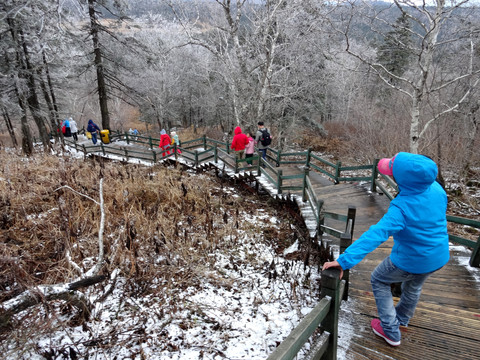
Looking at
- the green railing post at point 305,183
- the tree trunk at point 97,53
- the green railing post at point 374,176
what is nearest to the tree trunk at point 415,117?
the green railing post at point 374,176

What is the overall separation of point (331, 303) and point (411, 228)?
94cm

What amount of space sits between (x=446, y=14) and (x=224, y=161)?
7.83 metres

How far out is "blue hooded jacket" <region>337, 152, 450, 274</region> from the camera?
206cm

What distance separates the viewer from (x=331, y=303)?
6.86ft

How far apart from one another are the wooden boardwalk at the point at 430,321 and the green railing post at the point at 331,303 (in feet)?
1.79

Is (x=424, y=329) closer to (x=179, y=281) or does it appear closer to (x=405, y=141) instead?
(x=179, y=281)

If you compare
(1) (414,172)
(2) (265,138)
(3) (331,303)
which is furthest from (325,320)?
(2) (265,138)

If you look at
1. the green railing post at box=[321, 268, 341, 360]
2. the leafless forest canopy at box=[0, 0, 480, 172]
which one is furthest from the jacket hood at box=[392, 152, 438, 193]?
the leafless forest canopy at box=[0, 0, 480, 172]

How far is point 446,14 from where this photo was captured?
629cm

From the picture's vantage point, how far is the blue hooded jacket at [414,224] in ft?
6.75

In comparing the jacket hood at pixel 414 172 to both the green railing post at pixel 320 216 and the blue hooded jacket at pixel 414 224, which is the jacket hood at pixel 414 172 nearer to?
the blue hooded jacket at pixel 414 224

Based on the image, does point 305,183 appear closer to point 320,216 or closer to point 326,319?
point 320,216

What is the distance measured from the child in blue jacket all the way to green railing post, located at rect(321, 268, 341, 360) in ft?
0.23

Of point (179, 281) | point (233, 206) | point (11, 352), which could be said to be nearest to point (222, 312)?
point (179, 281)
